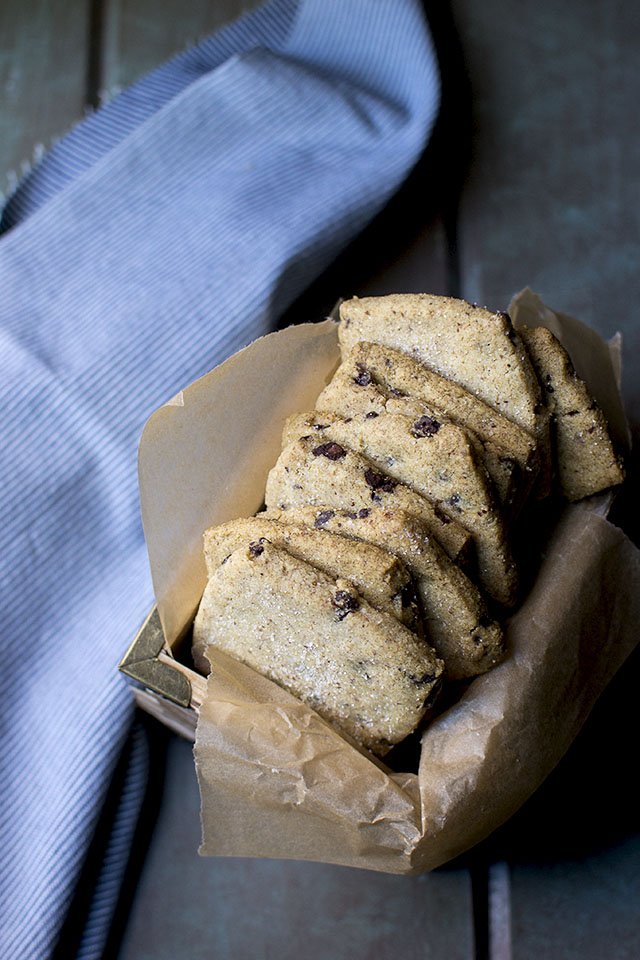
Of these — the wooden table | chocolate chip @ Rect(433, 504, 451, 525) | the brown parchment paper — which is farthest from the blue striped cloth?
chocolate chip @ Rect(433, 504, 451, 525)

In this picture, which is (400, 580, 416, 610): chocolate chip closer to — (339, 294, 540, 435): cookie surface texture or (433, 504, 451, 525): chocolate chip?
A: (433, 504, 451, 525): chocolate chip

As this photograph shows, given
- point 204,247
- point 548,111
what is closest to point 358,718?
point 204,247

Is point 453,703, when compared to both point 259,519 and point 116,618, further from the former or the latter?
point 116,618

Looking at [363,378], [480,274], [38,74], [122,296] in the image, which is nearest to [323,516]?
[363,378]

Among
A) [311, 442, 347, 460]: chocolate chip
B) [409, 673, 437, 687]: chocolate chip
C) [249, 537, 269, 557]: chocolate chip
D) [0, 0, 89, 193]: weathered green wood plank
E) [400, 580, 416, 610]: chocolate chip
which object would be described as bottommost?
[409, 673, 437, 687]: chocolate chip

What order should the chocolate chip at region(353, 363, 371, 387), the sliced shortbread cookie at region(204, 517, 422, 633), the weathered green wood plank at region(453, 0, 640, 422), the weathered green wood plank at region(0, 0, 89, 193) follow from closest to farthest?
1. the sliced shortbread cookie at region(204, 517, 422, 633)
2. the chocolate chip at region(353, 363, 371, 387)
3. the weathered green wood plank at region(453, 0, 640, 422)
4. the weathered green wood plank at region(0, 0, 89, 193)

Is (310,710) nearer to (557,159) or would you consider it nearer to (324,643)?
(324,643)

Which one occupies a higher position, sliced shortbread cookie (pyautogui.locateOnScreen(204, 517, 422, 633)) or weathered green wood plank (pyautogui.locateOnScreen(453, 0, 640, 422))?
sliced shortbread cookie (pyautogui.locateOnScreen(204, 517, 422, 633))
